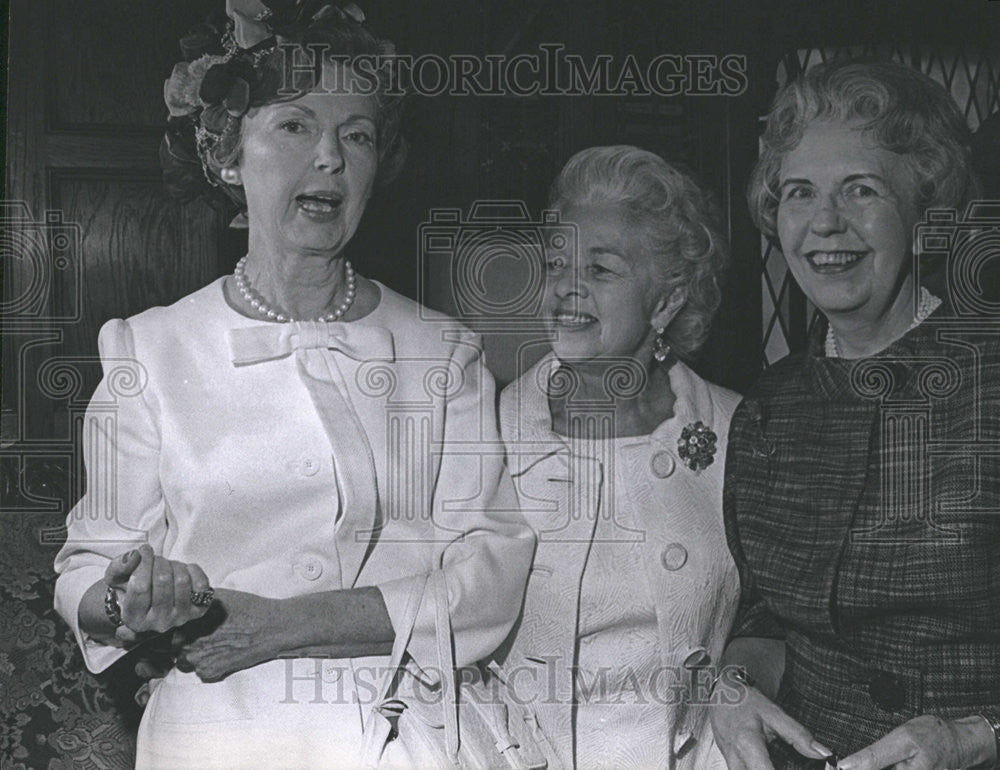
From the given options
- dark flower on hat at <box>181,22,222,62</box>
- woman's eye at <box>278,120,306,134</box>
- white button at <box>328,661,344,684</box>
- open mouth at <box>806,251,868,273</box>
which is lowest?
white button at <box>328,661,344,684</box>

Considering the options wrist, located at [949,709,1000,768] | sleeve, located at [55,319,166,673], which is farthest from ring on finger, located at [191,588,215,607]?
wrist, located at [949,709,1000,768]

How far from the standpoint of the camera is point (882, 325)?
227cm

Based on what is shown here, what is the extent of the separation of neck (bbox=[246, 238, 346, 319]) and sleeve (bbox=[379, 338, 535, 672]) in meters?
0.26

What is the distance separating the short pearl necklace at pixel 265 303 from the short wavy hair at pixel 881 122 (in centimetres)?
71

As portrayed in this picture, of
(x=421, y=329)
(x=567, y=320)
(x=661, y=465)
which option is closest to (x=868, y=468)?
(x=661, y=465)

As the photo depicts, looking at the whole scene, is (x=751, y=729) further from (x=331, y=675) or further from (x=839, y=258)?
(x=839, y=258)

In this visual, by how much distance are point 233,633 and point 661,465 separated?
77 centimetres

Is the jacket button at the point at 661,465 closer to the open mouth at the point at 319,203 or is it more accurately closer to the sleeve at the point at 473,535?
the sleeve at the point at 473,535

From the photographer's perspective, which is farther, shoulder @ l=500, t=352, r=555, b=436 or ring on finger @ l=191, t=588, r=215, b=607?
shoulder @ l=500, t=352, r=555, b=436

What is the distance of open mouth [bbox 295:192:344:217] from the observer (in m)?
2.22

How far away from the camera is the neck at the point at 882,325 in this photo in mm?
2264

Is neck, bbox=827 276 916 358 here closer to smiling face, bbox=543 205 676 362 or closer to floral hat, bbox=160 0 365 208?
smiling face, bbox=543 205 676 362

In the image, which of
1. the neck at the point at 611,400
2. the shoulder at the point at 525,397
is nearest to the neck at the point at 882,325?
the neck at the point at 611,400

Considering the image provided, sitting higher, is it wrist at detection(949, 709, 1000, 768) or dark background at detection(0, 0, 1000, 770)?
dark background at detection(0, 0, 1000, 770)
